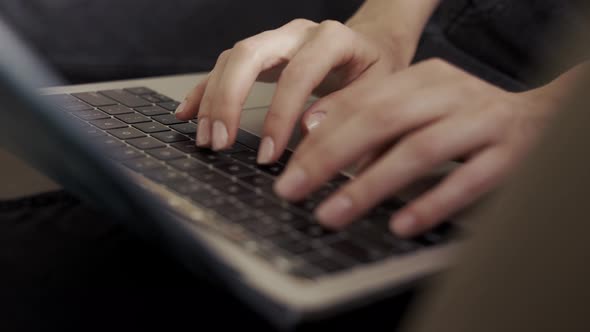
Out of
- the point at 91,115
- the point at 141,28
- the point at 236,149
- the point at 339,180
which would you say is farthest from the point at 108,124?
the point at 141,28

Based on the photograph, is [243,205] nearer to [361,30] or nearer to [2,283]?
[2,283]

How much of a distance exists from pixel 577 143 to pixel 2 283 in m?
0.36

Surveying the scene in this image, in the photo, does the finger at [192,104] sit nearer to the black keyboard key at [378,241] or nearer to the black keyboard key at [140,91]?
the black keyboard key at [140,91]

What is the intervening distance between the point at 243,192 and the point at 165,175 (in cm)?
6

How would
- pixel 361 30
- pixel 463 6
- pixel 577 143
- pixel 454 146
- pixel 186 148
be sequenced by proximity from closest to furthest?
pixel 577 143
pixel 454 146
pixel 186 148
pixel 361 30
pixel 463 6

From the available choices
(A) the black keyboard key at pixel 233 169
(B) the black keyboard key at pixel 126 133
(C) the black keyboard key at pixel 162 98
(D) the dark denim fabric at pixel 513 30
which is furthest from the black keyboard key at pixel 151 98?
(D) the dark denim fabric at pixel 513 30

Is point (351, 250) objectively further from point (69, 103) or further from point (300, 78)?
point (69, 103)

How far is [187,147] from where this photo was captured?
0.56 meters

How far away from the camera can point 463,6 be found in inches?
41.4

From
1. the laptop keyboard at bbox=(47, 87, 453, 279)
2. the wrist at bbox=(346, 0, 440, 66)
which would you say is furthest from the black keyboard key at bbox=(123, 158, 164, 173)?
the wrist at bbox=(346, 0, 440, 66)

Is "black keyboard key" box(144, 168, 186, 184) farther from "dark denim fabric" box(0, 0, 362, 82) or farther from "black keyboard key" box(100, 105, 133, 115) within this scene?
"dark denim fabric" box(0, 0, 362, 82)

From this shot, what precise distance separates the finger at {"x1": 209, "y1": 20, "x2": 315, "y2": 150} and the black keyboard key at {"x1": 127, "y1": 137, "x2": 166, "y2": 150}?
52mm

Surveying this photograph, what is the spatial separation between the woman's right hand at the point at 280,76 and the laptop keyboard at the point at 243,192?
0.8 inches

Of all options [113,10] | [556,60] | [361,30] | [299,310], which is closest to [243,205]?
[299,310]
